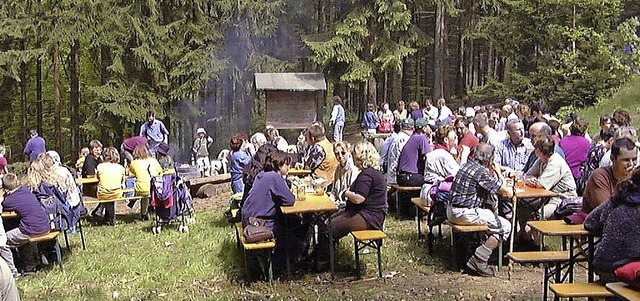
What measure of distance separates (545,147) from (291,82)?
1264 centimetres

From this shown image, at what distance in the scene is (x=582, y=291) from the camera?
4457mm

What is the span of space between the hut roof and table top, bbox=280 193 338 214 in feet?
37.8

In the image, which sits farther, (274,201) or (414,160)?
(414,160)

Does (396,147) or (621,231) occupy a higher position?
(396,147)

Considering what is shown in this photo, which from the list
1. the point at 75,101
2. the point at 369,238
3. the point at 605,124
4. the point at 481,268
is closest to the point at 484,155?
the point at 481,268

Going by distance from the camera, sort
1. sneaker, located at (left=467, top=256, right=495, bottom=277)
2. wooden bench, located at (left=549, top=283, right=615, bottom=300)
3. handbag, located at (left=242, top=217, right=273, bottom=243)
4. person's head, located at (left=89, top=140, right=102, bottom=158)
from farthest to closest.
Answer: person's head, located at (left=89, top=140, right=102, bottom=158) → sneaker, located at (left=467, top=256, right=495, bottom=277) → handbag, located at (left=242, top=217, right=273, bottom=243) → wooden bench, located at (left=549, top=283, right=615, bottom=300)

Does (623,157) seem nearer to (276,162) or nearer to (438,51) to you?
(276,162)

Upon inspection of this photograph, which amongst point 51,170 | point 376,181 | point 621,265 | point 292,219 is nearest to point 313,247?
point 292,219

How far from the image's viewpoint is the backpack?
25.1 feet

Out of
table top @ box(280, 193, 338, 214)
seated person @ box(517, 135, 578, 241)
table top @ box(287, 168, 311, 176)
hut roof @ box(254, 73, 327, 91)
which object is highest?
hut roof @ box(254, 73, 327, 91)

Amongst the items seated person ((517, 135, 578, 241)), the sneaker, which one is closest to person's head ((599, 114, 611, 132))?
seated person ((517, 135, 578, 241))

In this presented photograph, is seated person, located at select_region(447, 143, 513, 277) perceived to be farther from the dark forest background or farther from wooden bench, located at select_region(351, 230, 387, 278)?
the dark forest background

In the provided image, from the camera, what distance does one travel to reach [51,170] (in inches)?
316

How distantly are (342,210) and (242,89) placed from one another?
16639mm
